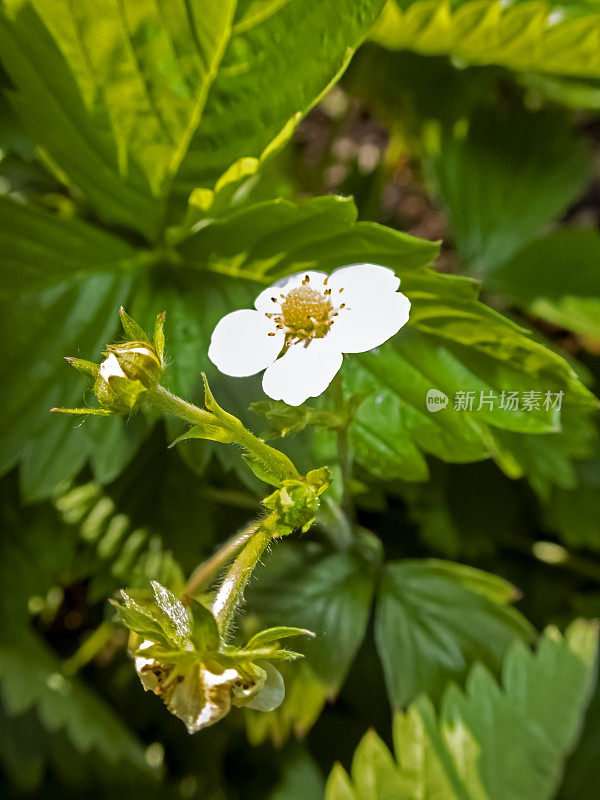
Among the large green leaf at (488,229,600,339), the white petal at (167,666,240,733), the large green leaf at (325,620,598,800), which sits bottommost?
the large green leaf at (325,620,598,800)

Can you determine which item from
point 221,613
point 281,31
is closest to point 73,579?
point 221,613

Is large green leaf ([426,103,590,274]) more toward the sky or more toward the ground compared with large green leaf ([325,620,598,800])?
more toward the sky

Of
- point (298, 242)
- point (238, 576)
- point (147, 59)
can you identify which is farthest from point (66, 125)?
point (238, 576)

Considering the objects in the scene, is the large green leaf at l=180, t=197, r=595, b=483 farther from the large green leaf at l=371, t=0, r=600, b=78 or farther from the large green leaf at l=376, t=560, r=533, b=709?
the large green leaf at l=371, t=0, r=600, b=78

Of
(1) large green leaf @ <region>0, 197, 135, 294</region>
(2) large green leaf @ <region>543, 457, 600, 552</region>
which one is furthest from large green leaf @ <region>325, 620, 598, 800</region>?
(1) large green leaf @ <region>0, 197, 135, 294</region>

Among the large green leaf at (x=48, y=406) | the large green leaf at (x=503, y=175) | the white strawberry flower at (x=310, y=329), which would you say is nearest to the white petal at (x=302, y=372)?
the white strawberry flower at (x=310, y=329)

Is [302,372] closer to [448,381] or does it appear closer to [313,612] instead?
[448,381]

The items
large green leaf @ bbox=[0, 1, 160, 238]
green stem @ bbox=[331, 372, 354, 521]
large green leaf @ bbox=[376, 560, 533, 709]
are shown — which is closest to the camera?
green stem @ bbox=[331, 372, 354, 521]
